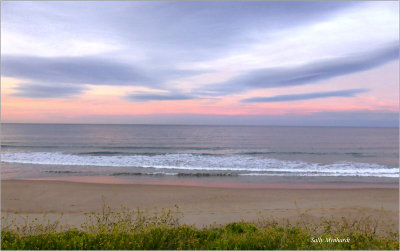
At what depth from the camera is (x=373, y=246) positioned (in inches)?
187

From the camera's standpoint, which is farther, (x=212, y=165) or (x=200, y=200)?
(x=212, y=165)

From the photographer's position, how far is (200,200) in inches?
480

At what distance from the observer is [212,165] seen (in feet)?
75.8

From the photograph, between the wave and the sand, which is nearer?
the sand

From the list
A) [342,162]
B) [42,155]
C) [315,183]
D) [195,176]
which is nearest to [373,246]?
[315,183]

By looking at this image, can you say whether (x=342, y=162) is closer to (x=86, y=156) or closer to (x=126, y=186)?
(x=126, y=186)

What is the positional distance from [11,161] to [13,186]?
37.6ft

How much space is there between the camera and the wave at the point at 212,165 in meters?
20.0

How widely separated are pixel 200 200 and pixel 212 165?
432 inches

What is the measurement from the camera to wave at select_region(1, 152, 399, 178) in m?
20.0

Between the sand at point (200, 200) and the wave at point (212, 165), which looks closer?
the sand at point (200, 200)

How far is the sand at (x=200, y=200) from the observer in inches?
396

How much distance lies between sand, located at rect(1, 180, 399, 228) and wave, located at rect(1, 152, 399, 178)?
5.34 meters

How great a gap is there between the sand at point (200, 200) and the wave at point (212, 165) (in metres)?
5.34
